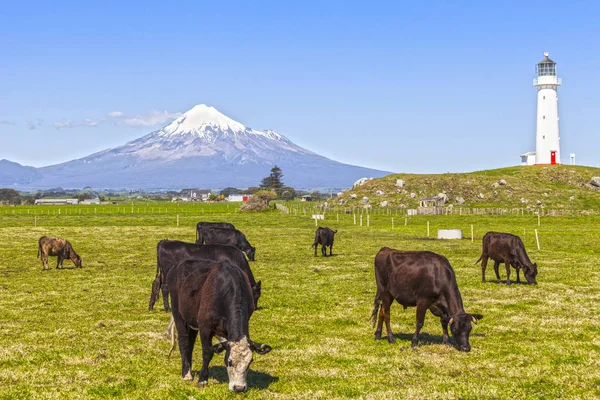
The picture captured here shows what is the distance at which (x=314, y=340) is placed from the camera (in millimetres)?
18016

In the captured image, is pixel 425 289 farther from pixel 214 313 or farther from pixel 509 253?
pixel 509 253

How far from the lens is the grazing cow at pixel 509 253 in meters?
28.3

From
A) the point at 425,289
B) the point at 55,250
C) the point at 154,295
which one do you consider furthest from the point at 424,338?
the point at 55,250

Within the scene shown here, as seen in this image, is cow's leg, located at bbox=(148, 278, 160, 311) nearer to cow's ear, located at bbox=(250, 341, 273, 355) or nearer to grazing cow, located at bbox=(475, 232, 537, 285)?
cow's ear, located at bbox=(250, 341, 273, 355)

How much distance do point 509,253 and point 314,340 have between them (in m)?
13.7

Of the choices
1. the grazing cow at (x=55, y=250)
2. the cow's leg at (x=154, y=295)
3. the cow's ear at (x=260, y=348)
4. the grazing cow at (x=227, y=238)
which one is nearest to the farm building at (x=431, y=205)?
the grazing cow at (x=227, y=238)

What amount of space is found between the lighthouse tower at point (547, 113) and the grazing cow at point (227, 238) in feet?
387

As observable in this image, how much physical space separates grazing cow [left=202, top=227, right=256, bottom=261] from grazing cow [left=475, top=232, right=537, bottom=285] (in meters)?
13.6

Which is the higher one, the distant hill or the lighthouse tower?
the lighthouse tower

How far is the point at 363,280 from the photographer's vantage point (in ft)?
98.3

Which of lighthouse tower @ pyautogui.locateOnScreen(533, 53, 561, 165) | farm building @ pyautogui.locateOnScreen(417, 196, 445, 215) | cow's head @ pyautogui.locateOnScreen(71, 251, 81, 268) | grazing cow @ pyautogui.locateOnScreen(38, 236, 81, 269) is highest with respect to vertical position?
lighthouse tower @ pyautogui.locateOnScreen(533, 53, 561, 165)

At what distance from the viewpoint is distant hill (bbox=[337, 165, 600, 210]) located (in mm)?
119688

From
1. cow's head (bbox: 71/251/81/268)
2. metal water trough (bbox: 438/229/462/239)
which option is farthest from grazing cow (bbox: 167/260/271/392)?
metal water trough (bbox: 438/229/462/239)

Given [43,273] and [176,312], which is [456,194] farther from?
[176,312]
